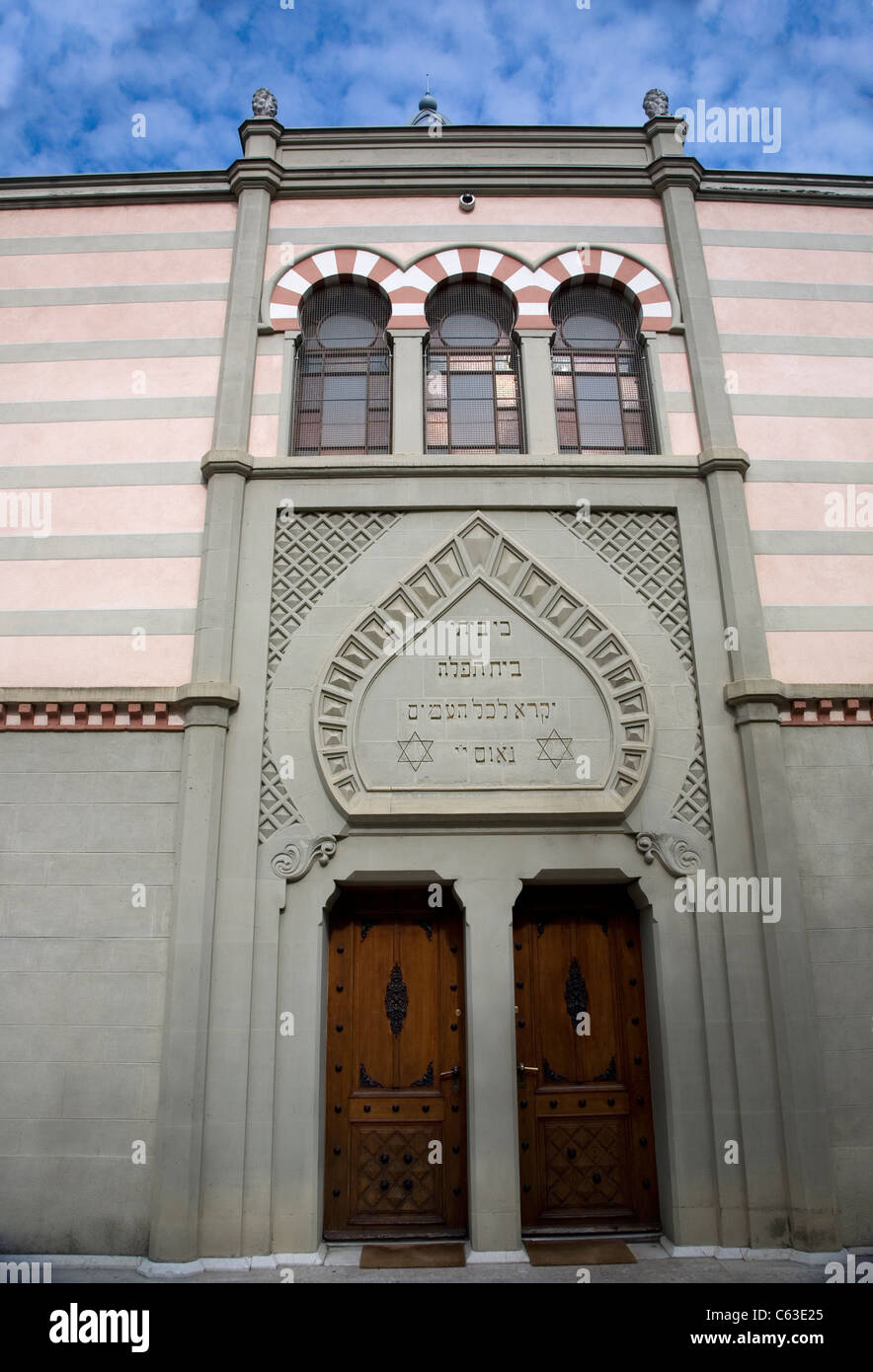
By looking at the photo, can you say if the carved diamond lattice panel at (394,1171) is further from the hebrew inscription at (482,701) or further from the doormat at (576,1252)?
the hebrew inscription at (482,701)

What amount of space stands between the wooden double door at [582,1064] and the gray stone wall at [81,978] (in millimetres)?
2840

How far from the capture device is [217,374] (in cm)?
830

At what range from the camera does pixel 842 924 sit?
6773 mm

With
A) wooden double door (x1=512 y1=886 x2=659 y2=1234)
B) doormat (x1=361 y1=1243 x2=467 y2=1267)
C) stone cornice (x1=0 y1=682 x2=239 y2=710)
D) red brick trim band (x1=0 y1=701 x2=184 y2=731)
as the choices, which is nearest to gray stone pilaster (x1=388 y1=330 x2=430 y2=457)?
stone cornice (x1=0 y1=682 x2=239 y2=710)

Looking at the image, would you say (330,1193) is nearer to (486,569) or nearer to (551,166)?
(486,569)

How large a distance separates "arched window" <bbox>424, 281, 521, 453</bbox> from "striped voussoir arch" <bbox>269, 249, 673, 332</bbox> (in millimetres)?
177

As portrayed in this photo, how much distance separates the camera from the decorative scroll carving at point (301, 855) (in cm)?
675

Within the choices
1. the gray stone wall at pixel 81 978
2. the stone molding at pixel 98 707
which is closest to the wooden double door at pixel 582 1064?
the gray stone wall at pixel 81 978

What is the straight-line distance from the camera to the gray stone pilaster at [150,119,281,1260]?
6.03m

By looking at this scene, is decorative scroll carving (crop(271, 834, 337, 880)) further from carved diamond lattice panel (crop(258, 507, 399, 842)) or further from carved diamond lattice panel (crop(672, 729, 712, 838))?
carved diamond lattice panel (crop(672, 729, 712, 838))

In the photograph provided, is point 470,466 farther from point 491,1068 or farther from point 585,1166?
point 585,1166

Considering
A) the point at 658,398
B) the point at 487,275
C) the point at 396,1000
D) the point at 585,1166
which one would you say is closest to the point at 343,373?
the point at 487,275

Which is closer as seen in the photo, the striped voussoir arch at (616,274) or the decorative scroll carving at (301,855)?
the decorative scroll carving at (301,855)

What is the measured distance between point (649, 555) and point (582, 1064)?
4320 millimetres
